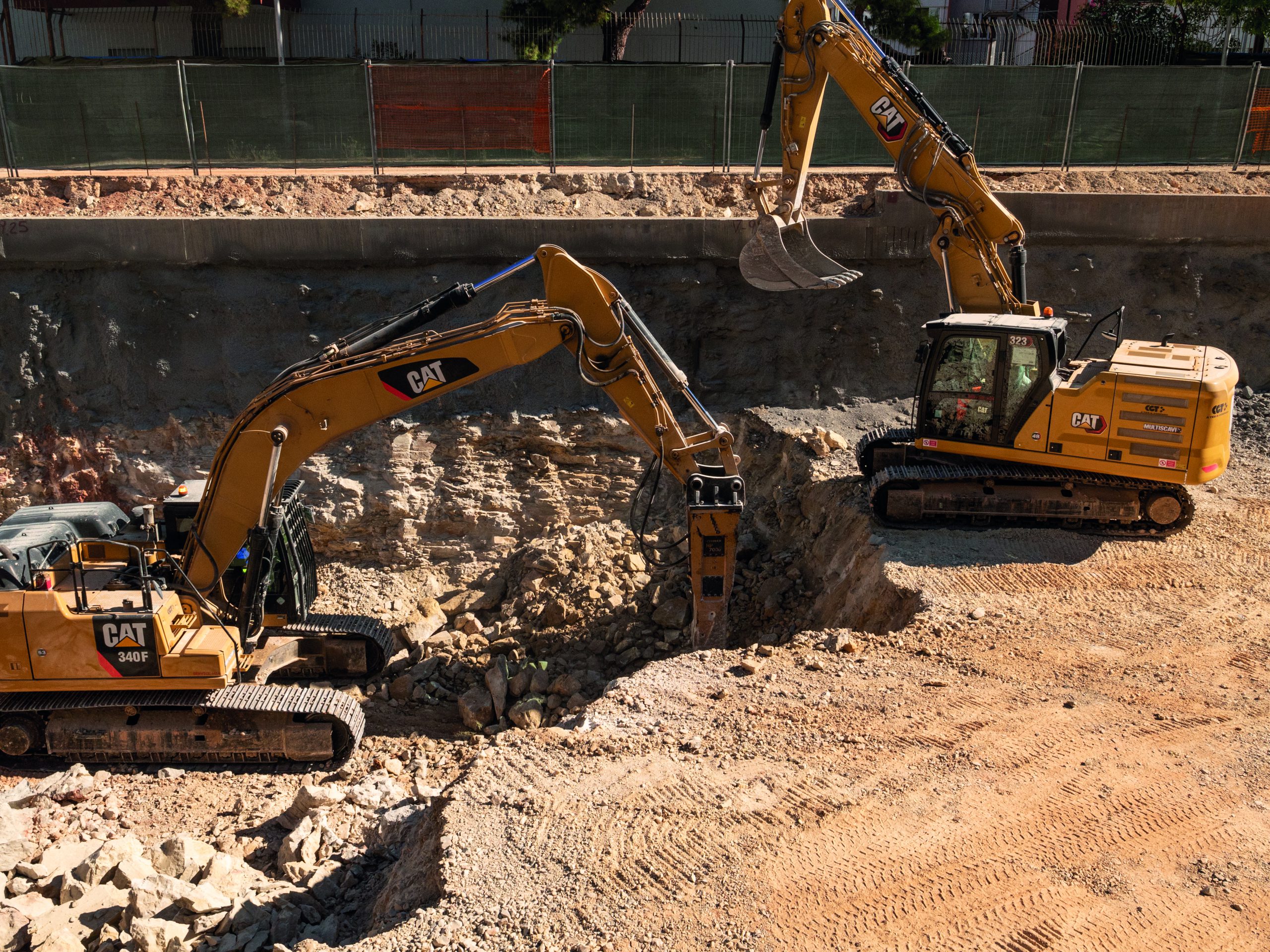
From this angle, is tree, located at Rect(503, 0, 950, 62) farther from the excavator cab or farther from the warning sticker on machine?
the warning sticker on machine

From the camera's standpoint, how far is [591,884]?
5.88m

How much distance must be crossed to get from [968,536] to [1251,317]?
23.3ft

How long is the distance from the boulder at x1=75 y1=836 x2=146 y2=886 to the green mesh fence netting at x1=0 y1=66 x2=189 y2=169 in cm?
1176

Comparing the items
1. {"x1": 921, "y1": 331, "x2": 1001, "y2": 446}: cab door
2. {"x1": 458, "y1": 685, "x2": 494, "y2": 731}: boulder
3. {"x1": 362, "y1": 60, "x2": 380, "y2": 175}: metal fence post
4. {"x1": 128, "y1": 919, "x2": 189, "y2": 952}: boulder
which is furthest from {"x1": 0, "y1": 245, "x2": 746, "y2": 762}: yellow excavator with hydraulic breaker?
{"x1": 362, "y1": 60, "x2": 380, "y2": 175}: metal fence post

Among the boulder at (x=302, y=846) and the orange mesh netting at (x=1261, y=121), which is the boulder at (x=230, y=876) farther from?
the orange mesh netting at (x=1261, y=121)

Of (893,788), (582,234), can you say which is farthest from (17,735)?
(582,234)

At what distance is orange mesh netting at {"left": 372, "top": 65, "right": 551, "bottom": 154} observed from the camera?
1588 cm

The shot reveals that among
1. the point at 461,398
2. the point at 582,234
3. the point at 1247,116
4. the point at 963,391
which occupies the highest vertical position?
the point at 1247,116

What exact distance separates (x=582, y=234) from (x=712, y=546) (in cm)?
581

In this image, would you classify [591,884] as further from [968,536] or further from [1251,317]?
[1251,317]

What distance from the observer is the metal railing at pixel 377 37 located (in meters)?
23.0

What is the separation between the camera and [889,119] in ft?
37.4

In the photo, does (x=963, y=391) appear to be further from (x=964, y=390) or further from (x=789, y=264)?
(x=789, y=264)

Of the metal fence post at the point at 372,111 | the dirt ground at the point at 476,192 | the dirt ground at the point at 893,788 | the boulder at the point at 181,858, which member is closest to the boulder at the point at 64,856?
the dirt ground at the point at 893,788
